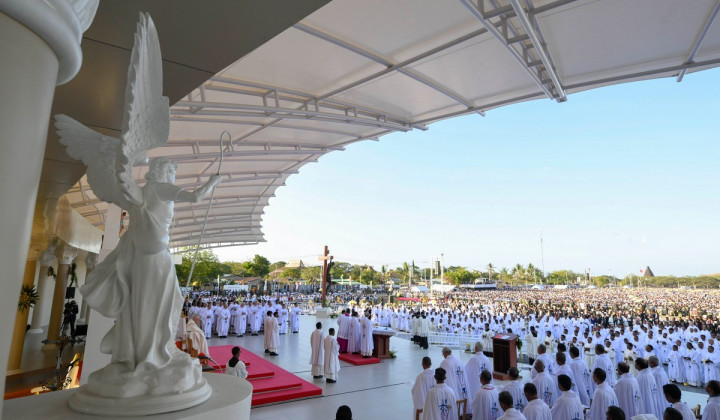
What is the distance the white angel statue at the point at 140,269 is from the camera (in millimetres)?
2682

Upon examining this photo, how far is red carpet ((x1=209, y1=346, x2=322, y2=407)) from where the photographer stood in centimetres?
812

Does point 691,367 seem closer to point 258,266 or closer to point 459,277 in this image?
point 258,266

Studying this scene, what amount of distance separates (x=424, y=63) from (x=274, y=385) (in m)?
7.59

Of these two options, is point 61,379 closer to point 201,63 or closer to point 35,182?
point 201,63

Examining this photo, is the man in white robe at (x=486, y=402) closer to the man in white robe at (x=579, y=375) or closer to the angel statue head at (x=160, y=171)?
the man in white robe at (x=579, y=375)

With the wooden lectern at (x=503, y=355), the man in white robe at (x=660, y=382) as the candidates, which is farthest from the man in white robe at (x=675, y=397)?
the wooden lectern at (x=503, y=355)

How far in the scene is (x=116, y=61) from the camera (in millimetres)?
3605

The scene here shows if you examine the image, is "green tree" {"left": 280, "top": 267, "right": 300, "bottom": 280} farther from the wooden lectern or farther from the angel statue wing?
the angel statue wing

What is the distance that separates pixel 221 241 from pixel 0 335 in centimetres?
3191

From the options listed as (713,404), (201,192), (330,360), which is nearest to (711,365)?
(713,404)

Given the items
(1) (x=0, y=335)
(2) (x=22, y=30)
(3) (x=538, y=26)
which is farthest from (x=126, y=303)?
(3) (x=538, y=26)

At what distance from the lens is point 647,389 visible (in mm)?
6895

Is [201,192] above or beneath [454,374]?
above

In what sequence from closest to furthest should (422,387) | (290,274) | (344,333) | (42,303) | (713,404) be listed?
(713,404) < (422,387) < (344,333) < (42,303) < (290,274)
